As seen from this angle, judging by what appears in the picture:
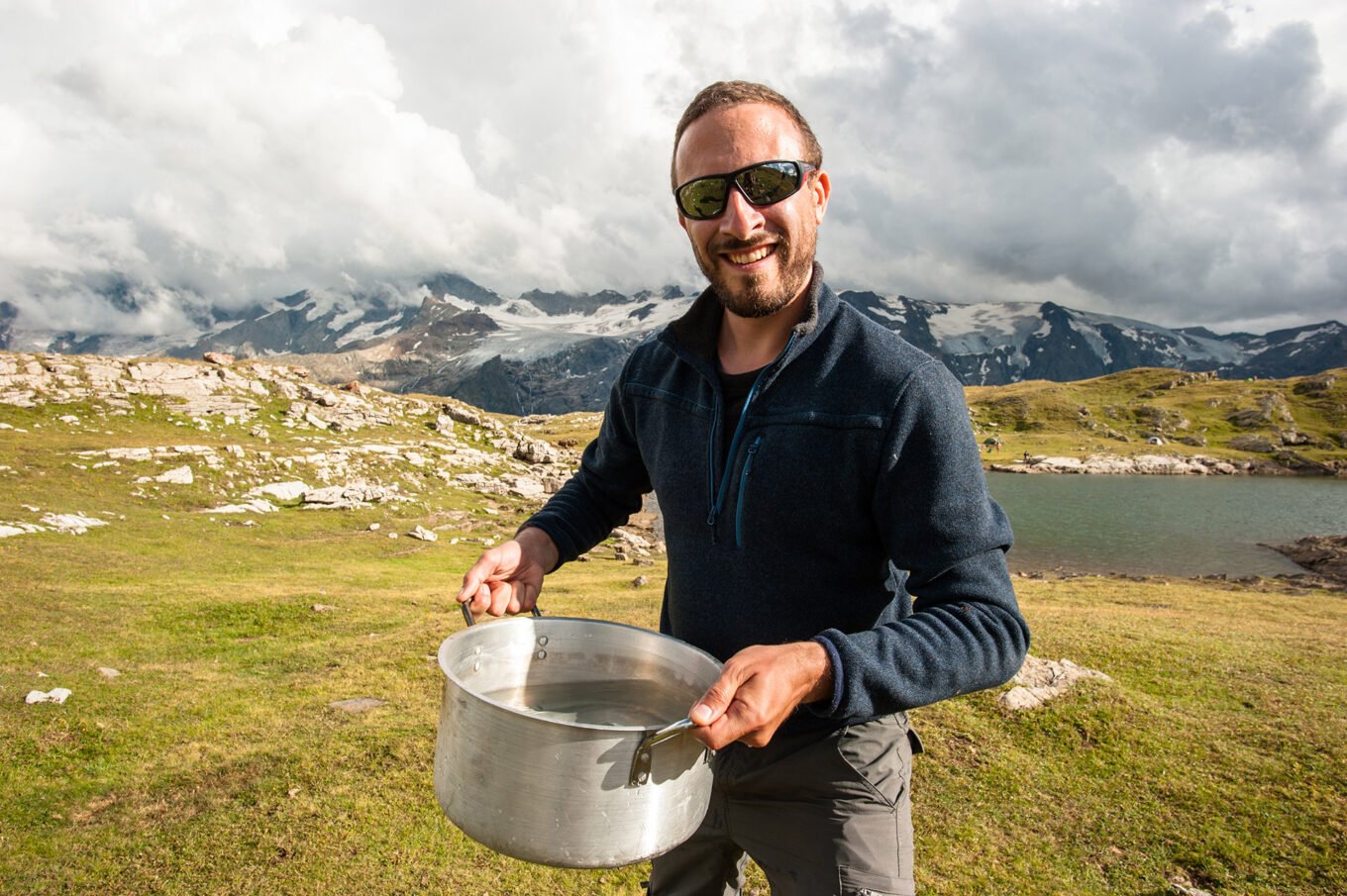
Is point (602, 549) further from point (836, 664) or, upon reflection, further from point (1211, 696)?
point (836, 664)

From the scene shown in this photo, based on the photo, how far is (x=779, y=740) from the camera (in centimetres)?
319

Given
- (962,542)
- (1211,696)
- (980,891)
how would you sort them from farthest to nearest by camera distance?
(1211,696) < (980,891) < (962,542)

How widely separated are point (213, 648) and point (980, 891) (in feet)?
45.2

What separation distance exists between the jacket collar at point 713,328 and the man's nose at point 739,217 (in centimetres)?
44

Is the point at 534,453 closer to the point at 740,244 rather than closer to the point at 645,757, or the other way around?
the point at 740,244

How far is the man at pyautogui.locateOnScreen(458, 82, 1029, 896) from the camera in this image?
8.51 feet

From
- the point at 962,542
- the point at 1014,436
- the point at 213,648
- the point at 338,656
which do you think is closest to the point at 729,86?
the point at 962,542

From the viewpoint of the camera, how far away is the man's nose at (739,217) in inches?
119

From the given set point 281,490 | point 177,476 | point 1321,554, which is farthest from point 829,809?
point 1321,554

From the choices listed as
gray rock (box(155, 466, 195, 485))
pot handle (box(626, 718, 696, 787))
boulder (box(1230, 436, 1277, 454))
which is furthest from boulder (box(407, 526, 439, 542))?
boulder (box(1230, 436, 1277, 454))

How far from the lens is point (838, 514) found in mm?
2898

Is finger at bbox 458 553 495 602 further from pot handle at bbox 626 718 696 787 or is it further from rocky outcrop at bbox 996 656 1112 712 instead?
rocky outcrop at bbox 996 656 1112 712

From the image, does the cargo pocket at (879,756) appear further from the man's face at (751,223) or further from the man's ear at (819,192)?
the man's ear at (819,192)

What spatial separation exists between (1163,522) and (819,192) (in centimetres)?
7368
